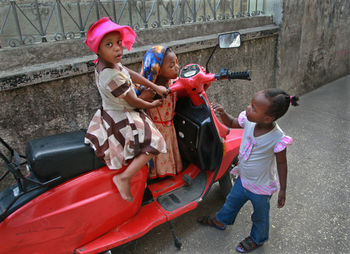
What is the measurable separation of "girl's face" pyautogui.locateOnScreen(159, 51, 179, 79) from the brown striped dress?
1.26 ft

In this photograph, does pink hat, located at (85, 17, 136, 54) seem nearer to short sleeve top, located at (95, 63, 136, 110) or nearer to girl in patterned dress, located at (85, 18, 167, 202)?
girl in patterned dress, located at (85, 18, 167, 202)

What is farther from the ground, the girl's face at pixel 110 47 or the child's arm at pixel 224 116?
the girl's face at pixel 110 47

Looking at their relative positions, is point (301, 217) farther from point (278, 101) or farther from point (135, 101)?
point (135, 101)

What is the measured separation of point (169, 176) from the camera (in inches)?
99.9

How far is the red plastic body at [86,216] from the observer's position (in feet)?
5.30

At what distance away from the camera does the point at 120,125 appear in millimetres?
1851

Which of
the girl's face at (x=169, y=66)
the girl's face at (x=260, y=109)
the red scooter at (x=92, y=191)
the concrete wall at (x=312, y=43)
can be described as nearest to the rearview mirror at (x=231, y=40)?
the red scooter at (x=92, y=191)

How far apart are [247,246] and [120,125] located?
1.36 meters

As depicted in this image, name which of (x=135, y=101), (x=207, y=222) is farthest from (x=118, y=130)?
(x=207, y=222)

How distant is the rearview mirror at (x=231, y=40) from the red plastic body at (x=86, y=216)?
0.88 feet

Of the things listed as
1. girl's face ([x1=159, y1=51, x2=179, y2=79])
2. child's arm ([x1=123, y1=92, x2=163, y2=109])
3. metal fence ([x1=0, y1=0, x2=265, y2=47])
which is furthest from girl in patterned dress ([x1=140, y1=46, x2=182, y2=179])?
metal fence ([x1=0, y1=0, x2=265, y2=47])

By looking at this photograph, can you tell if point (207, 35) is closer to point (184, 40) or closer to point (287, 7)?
point (184, 40)

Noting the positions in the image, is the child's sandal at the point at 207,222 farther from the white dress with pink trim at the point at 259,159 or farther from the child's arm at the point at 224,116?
the child's arm at the point at 224,116

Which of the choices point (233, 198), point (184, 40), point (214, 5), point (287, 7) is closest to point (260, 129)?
point (233, 198)
